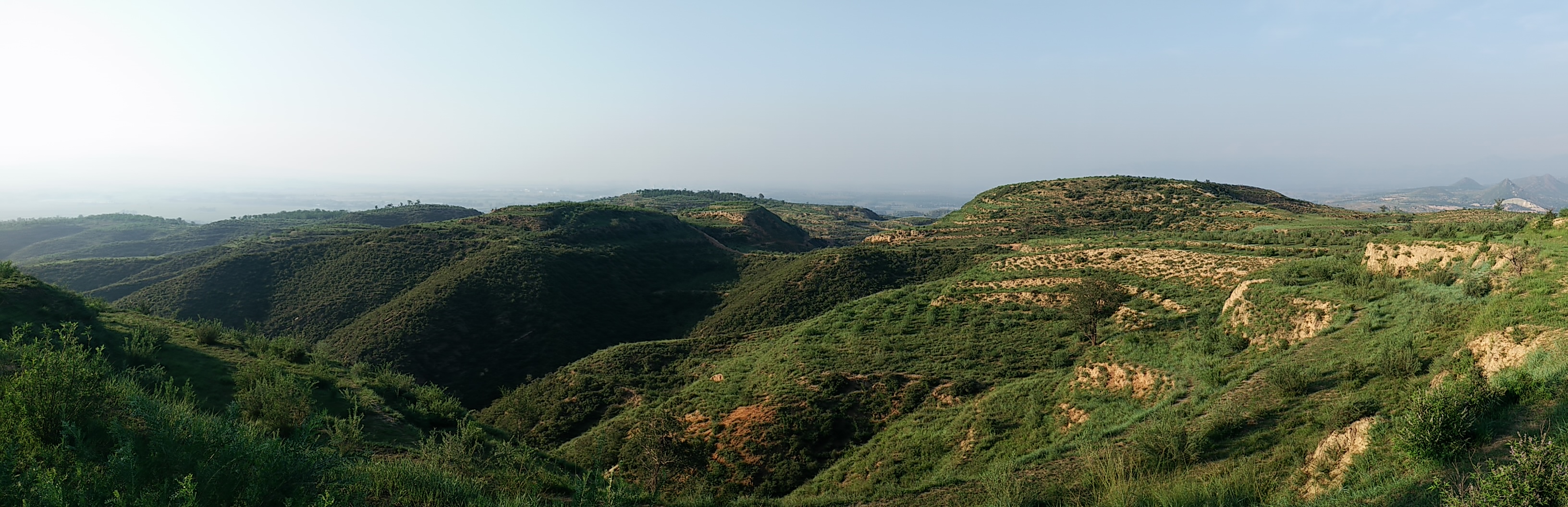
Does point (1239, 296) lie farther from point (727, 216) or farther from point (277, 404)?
point (727, 216)

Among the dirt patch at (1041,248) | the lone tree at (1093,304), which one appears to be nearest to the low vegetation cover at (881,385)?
the lone tree at (1093,304)

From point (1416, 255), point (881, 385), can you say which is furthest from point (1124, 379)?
point (1416, 255)

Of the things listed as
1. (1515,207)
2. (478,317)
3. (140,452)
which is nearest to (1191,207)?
(478,317)

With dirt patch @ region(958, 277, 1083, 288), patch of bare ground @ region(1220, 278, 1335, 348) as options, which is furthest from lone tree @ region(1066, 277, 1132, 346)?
dirt patch @ region(958, 277, 1083, 288)

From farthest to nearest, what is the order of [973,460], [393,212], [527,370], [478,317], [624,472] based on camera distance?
[393,212], [478,317], [527,370], [624,472], [973,460]

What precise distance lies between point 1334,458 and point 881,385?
1291cm

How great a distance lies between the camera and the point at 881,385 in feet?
65.4

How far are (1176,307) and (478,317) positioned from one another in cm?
4089

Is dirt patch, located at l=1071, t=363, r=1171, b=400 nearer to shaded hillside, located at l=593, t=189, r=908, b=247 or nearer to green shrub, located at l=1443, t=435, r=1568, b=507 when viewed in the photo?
green shrub, located at l=1443, t=435, r=1568, b=507

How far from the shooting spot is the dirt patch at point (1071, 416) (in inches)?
571

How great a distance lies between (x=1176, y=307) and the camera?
22.8 metres

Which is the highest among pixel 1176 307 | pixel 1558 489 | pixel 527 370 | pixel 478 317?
pixel 1558 489

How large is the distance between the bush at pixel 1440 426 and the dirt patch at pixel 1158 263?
762 inches

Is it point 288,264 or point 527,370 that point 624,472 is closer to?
point 527,370
